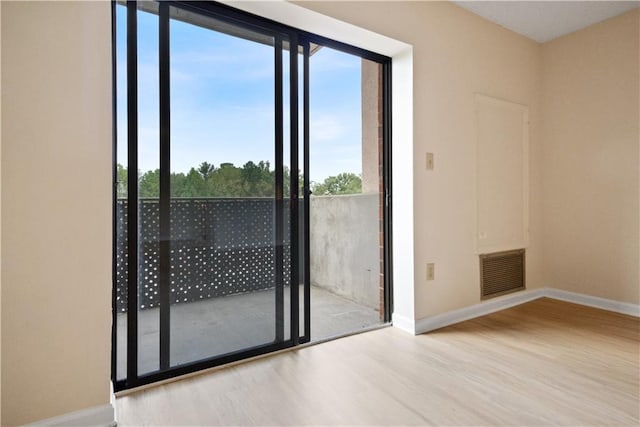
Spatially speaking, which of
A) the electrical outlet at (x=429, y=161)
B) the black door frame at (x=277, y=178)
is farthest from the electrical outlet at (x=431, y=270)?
the electrical outlet at (x=429, y=161)

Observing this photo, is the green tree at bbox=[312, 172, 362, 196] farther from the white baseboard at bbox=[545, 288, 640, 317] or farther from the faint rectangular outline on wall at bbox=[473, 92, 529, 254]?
the white baseboard at bbox=[545, 288, 640, 317]

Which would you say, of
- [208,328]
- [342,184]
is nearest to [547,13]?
[342,184]

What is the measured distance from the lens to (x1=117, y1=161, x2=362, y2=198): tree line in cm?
170

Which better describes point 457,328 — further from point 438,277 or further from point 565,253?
point 565,253

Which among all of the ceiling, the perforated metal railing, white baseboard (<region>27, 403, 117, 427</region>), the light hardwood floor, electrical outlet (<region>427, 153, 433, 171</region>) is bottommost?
the light hardwood floor

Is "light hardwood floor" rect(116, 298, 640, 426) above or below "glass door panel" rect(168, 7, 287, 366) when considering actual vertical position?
below

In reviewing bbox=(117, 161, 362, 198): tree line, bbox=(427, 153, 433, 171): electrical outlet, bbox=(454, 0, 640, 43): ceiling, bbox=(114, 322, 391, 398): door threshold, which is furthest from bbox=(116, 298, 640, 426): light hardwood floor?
bbox=(454, 0, 640, 43): ceiling

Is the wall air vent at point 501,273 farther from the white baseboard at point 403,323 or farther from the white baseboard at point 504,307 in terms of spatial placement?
the white baseboard at point 403,323

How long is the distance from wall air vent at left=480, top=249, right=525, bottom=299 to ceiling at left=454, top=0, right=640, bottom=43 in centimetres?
200

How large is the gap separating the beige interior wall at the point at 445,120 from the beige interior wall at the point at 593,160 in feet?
2.27

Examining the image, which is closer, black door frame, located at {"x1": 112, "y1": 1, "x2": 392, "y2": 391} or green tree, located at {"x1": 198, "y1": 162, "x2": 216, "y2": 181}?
black door frame, located at {"x1": 112, "y1": 1, "x2": 392, "y2": 391}

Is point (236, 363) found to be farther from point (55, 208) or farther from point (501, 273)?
point (501, 273)

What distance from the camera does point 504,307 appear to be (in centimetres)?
290

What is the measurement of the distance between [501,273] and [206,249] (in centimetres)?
252
